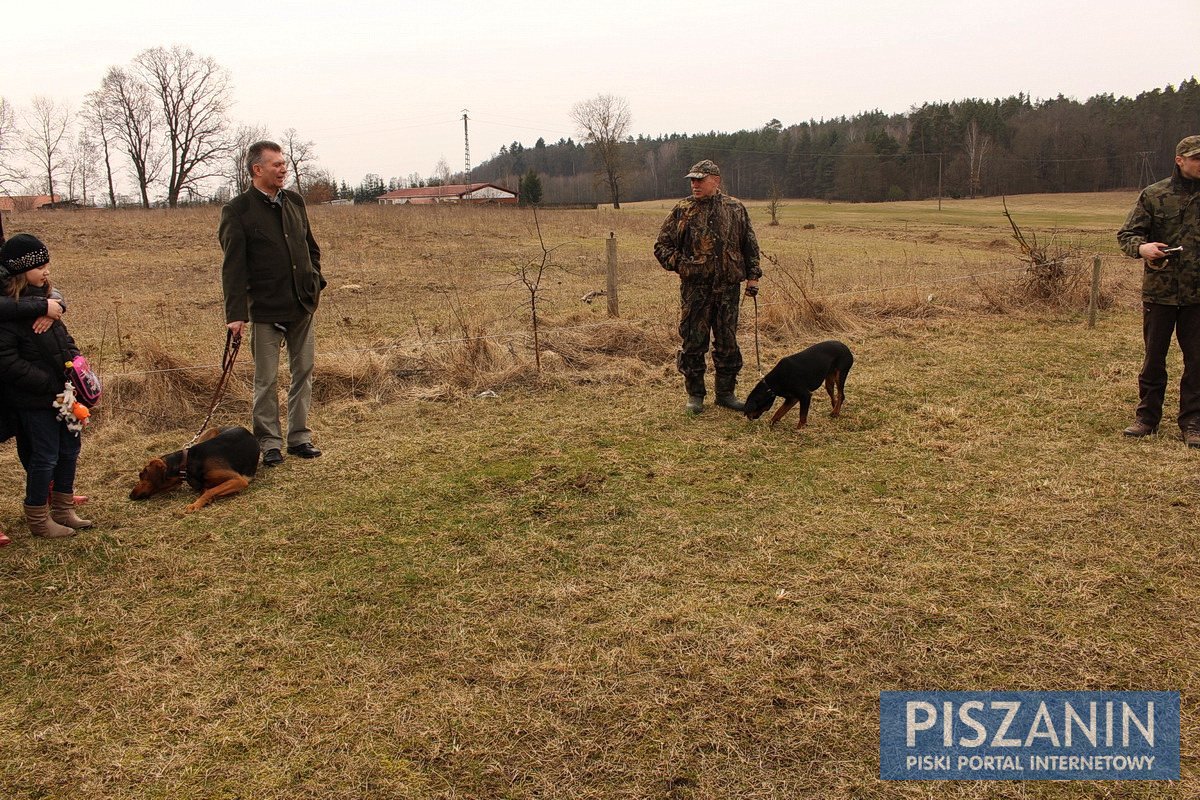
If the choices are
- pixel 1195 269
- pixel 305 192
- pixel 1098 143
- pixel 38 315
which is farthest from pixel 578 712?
pixel 1098 143

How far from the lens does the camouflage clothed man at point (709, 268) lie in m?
5.89

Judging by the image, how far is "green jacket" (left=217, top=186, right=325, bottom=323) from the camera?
4.82 meters

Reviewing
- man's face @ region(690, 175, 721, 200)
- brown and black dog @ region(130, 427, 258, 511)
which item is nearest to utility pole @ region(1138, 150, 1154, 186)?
man's face @ region(690, 175, 721, 200)

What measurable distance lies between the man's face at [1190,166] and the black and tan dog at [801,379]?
2.46 metres

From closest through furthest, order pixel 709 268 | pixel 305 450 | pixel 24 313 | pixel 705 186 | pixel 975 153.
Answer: pixel 24 313 → pixel 305 450 → pixel 705 186 → pixel 709 268 → pixel 975 153

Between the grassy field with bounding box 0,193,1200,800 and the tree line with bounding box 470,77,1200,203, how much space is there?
63149mm

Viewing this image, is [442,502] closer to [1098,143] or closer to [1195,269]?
[1195,269]

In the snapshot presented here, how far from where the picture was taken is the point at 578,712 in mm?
2609

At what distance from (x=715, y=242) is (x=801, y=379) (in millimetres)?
1269

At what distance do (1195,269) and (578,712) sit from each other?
16.7 ft

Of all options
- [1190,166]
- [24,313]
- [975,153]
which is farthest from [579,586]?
[975,153]

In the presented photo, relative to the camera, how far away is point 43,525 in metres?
4.04

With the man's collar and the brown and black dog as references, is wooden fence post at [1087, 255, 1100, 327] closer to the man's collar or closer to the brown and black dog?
the man's collar

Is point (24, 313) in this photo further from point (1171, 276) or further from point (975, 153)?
point (975, 153)
